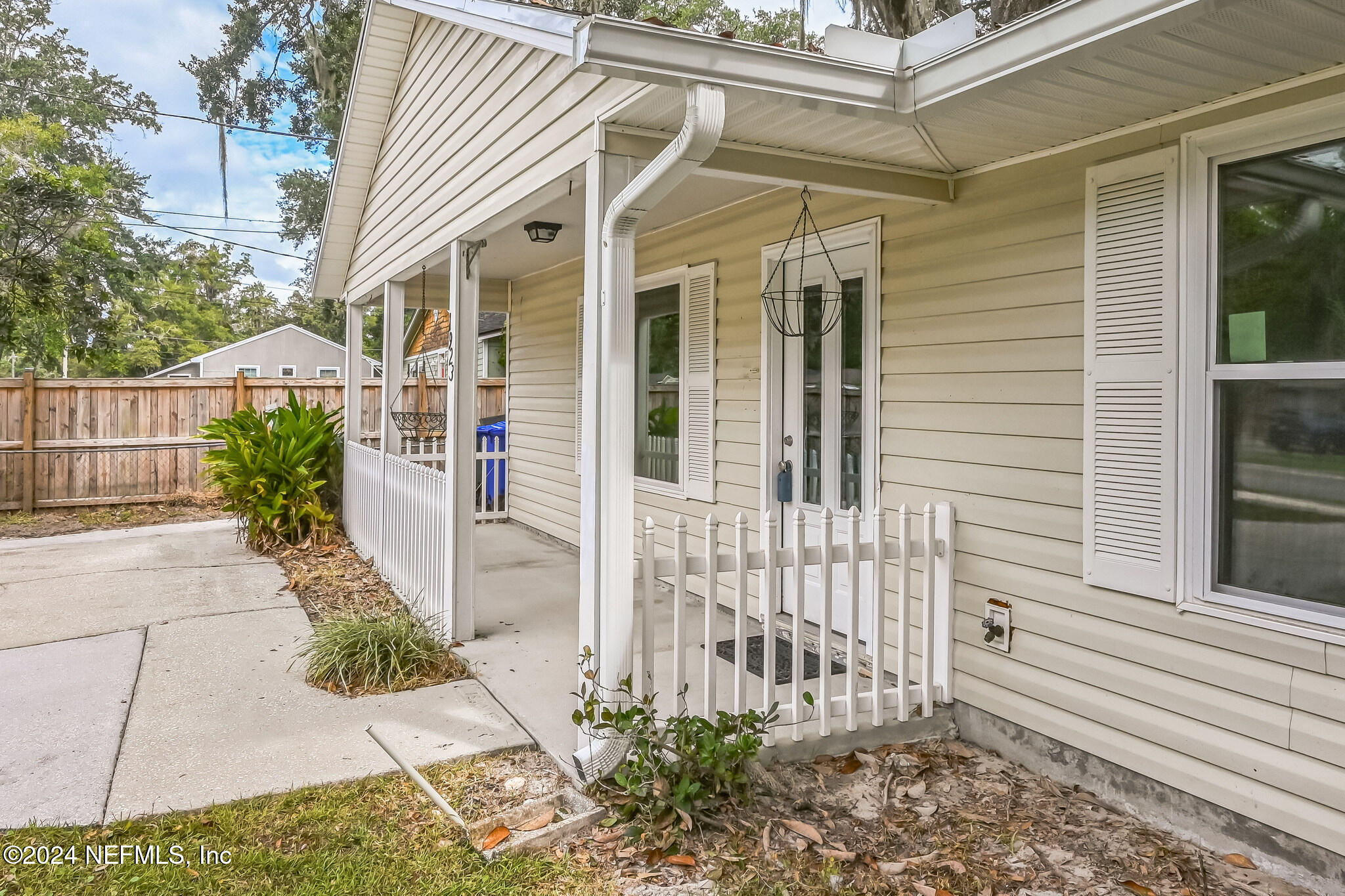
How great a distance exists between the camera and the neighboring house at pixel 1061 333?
7.77 feet

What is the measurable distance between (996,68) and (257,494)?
7.19 metres

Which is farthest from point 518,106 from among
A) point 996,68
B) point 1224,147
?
point 1224,147

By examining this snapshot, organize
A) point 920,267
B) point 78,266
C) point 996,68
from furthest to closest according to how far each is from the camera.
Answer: point 78,266 < point 920,267 < point 996,68

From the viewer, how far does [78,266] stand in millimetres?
12938

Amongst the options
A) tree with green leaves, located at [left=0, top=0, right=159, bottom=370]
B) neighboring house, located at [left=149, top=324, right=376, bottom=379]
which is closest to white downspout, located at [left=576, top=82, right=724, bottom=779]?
tree with green leaves, located at [left=0, top=0, right=159, bottom=370]

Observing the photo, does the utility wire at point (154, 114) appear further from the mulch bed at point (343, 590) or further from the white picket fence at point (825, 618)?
the white picket fence at point (825, 618)

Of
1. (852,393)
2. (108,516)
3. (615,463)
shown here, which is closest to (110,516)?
(108,516)

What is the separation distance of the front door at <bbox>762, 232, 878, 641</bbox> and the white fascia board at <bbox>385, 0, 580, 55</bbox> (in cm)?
173

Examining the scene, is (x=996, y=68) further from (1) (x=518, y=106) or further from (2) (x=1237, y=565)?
(1) (x=518, y=106)

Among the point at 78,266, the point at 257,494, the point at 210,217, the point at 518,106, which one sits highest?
the point at 210,217

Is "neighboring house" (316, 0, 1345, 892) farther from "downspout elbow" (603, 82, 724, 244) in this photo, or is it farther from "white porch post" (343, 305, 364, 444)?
"white porch post" (343, 305, 364, 444)

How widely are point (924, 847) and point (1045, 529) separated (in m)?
1.27

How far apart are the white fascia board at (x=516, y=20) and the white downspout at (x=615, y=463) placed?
647mm

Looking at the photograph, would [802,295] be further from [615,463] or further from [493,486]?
[493,486]
